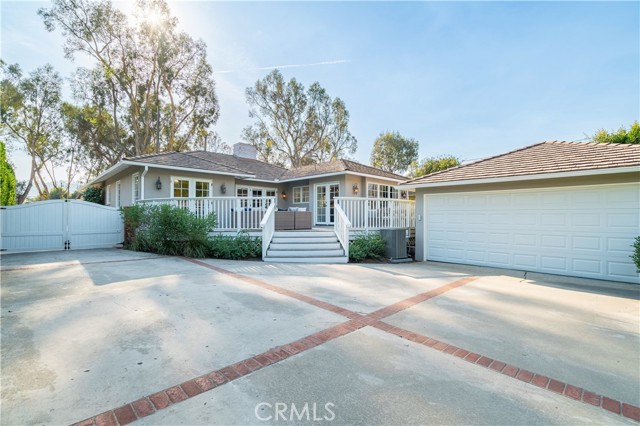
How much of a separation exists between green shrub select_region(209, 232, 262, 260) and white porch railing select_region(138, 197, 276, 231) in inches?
23.6

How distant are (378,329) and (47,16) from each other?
24.7 m

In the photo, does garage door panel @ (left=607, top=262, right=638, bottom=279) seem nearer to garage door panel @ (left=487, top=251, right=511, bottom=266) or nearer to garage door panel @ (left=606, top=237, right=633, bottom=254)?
garage door panel @ (left=606, top=237, right=633, bottom=254)

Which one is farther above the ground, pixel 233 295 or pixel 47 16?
pixel 47 16

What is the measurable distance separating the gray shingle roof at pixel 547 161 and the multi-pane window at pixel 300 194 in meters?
7.17

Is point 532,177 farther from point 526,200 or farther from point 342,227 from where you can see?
point 342,227

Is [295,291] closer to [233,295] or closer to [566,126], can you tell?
[233,295]

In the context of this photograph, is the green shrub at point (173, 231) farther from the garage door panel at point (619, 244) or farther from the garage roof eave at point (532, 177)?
the garage door panel at point (619, 244)

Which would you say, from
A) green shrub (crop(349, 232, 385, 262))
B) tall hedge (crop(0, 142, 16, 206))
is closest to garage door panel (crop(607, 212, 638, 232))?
green shrub (crop(349, 232, 385, 262))

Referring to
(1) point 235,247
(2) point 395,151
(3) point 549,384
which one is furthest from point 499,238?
(2) point 395,151

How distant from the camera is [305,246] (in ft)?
30.0

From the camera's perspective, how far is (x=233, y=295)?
4.87 metres

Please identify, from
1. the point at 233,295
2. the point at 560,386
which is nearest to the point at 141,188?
the point at 233,295

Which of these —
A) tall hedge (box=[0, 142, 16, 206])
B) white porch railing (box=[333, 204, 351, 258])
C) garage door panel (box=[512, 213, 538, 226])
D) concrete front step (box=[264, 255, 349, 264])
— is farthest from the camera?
tall hedge (box=[0, 142, 16, 206])

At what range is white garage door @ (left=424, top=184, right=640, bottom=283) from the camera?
659 centimetres
